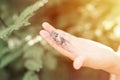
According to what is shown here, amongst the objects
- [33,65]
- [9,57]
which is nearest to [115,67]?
[33,65]

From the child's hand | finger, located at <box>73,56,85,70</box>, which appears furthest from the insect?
finger, located at <box>73,56,85,70</box>

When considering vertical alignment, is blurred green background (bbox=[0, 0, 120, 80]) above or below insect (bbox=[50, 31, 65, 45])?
above

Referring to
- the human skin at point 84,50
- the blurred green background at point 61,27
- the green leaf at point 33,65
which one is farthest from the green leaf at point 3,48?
the human skin at point 84,50

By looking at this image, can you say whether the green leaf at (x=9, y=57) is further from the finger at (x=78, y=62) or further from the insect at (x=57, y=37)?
the finger at (x=78, y=62)

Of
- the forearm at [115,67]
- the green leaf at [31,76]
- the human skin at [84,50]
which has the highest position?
the forearm at [115,67]

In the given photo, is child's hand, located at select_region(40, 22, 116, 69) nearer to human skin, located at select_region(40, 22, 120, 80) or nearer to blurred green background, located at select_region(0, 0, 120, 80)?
human skin, located at select_region(40, 22, 120, 80)
